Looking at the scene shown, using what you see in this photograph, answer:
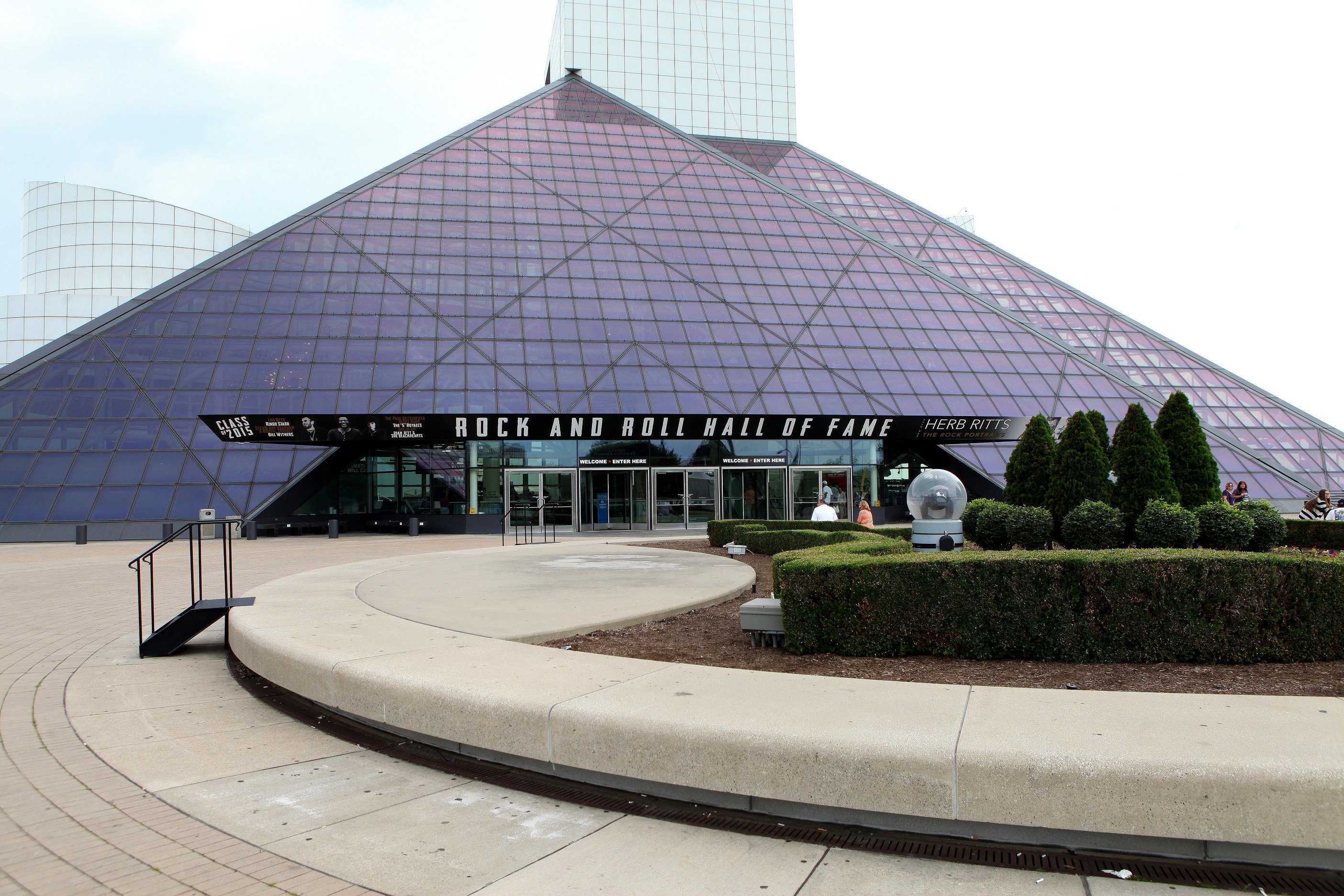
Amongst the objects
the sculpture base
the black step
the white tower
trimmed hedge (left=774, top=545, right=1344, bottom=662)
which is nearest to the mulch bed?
trimmed hedge (left=774, top=545, right=1344, bottom=662)

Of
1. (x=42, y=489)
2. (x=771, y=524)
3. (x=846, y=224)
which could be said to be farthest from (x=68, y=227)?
(x=771, y=524)

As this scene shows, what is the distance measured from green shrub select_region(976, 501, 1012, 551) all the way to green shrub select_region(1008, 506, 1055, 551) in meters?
0.11

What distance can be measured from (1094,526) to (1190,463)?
258 centimetres

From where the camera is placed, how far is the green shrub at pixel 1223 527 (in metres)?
10.9

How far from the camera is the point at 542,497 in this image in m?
31.4

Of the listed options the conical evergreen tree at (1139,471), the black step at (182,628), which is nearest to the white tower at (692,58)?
the conical evergreen tree at (1139,471)

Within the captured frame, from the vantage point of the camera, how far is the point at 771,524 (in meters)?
20.9

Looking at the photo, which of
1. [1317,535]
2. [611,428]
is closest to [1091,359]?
[1317,535]

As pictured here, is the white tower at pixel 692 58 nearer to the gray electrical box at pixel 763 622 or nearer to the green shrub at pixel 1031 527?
the green shrub at pixel 1031 527

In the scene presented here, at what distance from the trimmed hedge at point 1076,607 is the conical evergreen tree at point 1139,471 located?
4359 millimetres

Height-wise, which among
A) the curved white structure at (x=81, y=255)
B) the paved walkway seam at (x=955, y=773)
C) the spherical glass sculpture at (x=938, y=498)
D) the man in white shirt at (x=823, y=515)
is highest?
the curved white structure at (x=81, y=255)

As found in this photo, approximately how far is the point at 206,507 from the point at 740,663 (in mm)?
26317

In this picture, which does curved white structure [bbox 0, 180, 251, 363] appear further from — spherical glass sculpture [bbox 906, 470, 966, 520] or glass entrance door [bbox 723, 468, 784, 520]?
spherical glass sculpture [bbox 906, 470, 966, 520]

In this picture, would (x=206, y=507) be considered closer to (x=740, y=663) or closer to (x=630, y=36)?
(x=740, y=663)
